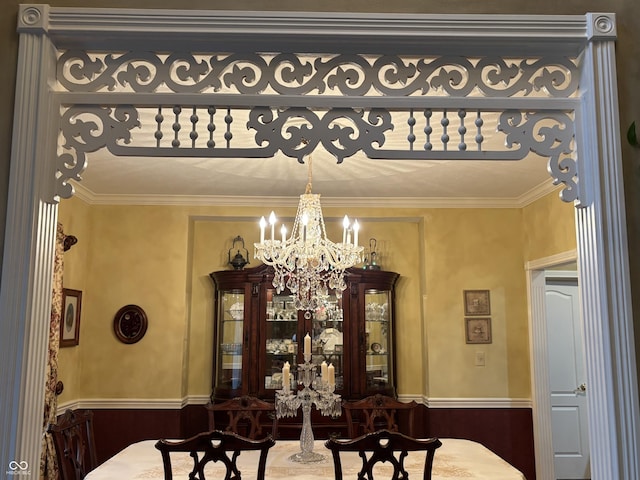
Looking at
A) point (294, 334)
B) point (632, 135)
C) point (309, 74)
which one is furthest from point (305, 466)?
point (632, 135)

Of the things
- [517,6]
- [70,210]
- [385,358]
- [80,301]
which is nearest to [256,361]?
[385,358]

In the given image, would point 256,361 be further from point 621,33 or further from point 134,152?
A: point 621,33

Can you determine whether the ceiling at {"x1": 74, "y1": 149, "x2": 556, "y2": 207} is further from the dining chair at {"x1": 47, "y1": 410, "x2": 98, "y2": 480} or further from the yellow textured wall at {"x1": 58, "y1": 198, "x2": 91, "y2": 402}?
the dining chair at {"x1": 47, "y1": 410, "x2": 98, "y2": 480}

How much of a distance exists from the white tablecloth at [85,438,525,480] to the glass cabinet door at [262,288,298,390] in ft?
4.09

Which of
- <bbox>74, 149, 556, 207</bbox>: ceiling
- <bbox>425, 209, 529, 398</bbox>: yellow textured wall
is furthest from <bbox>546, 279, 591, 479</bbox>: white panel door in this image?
<bbox>74, 149, 556, 207</bbox>: ceiling

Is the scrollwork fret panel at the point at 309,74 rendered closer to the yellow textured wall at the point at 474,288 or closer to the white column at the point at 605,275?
the white column at the point at 605,275

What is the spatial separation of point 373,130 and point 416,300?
342 cm

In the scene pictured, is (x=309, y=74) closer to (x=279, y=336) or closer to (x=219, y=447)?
(x=219, y=447)

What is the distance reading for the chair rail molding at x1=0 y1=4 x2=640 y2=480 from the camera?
1383 millimetres

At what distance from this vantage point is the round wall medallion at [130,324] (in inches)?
172

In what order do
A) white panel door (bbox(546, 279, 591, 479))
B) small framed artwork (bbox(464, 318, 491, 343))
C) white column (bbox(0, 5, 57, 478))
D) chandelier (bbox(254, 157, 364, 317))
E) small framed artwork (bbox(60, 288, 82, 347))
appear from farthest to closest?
white panel door (bbox(546, 279, 591, 479)), small framed artwork (bbox(464, 318, 491, 343)), small framed artwork (bbox(60, 288, 82, 347)), chandelier (bbox(254, 157, 364, 317)), white column (bbox(0, 5, 57, 478))

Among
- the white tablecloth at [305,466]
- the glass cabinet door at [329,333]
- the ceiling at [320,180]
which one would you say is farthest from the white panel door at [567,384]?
the white tablecloth at [305,466]

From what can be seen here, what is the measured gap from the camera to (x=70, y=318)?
13.5ft

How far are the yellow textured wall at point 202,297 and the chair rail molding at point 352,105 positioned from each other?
2.91 m
